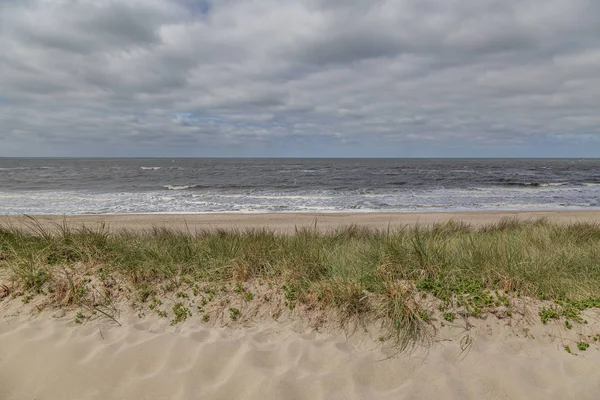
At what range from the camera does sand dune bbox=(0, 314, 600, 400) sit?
297 centimetres

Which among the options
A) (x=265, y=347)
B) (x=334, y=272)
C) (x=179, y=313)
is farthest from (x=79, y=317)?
(x=334, y=272)

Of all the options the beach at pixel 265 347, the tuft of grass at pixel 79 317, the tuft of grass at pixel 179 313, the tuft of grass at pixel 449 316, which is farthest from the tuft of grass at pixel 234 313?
the tuft of grass at pixel 449 316

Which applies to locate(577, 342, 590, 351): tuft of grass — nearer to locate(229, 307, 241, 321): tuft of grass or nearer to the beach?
the beach

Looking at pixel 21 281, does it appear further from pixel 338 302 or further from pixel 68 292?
pixel 338 302

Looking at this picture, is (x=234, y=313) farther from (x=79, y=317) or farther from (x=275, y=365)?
(x=79, y=317)

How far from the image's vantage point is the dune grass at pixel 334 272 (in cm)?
387

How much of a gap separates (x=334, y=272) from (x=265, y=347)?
1465 mm

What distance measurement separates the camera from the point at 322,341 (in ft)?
11.5

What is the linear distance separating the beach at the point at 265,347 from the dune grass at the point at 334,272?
0.06 meters

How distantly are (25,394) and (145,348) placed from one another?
3.24 ft

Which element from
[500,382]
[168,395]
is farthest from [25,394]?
[500,382]

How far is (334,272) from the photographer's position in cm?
454

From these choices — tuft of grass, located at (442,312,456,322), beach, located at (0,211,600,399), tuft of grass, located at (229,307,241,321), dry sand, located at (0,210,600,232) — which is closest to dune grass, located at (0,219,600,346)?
beach, located at (0,211,600,399)

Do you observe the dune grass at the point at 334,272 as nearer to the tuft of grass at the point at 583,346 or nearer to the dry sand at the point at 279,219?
the tuft of grass at the point at 583,346
